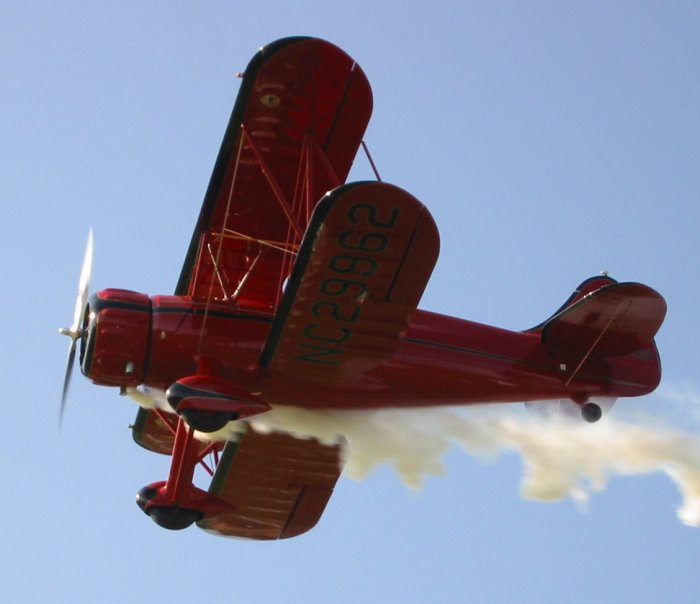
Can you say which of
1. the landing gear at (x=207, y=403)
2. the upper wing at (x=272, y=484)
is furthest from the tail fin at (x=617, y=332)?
the landing gear at (x=207, y=403)

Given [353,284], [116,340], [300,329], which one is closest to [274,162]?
[300,329]

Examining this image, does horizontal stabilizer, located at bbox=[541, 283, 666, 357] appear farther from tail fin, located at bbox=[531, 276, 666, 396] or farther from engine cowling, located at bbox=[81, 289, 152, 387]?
engine cowling, located at bbox=[81, 289, 152, 387]

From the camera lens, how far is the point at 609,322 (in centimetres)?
1367

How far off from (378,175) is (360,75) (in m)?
0.96

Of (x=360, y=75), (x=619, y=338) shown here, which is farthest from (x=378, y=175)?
(x=619, y=338)

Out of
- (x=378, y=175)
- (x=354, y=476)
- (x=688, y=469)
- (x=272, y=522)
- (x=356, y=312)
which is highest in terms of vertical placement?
(x=378, y=175)

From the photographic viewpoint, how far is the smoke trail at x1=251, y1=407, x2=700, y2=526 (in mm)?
14078

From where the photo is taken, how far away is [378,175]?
42.3ft

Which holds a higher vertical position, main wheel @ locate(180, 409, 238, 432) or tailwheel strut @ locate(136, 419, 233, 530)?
main wheel @ locate(180, 409, 238, 432)

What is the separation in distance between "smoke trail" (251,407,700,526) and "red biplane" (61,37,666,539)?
14.9 inches

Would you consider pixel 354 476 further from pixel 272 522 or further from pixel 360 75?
pixel 360 75

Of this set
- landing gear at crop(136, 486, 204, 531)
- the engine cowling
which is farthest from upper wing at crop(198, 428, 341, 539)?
the engine cowling

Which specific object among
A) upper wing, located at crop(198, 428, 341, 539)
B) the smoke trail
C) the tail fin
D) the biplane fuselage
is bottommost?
upper wing, located at crop(198, 428, 341, 539)

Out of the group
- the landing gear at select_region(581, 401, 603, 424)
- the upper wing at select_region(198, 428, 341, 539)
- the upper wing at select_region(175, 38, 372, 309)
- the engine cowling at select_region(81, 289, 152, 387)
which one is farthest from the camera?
the upper wing at select_region(198, 428, 341, 539)
